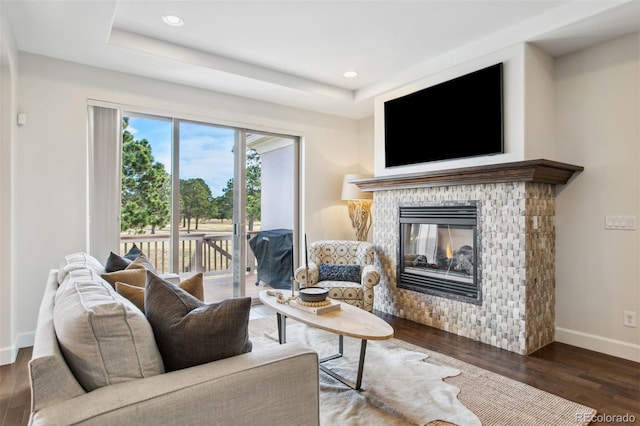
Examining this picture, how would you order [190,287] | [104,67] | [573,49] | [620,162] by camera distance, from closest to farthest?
[190,287] → [620,162] → [573,49] → [104,67]

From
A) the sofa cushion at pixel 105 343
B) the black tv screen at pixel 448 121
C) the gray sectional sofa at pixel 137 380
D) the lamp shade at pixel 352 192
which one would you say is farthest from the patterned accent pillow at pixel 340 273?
the sofa cushion at pixel 105 343

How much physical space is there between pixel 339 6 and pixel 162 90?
6.95 feet

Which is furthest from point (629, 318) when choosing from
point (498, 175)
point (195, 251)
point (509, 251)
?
point (195, 251)

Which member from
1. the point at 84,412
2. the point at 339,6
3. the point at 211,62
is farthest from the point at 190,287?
the point at 211,62

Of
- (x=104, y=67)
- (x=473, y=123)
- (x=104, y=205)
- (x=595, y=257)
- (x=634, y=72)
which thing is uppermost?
(x=104, y=67)

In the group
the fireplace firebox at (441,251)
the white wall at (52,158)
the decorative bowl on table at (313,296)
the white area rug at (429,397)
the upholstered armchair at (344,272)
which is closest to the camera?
the white area rug at (429,397)

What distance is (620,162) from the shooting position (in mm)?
2982

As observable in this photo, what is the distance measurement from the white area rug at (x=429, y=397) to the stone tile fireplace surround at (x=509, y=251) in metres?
0.63

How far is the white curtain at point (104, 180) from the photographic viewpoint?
3512 millimetres

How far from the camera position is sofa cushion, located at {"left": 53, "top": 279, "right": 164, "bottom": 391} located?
1069 millimetres

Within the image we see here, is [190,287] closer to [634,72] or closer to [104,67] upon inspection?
[104,67]

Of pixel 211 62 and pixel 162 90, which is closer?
pixel 211 62

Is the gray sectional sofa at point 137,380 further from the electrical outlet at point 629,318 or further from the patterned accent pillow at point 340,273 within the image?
the electrical outlet at point 629,318

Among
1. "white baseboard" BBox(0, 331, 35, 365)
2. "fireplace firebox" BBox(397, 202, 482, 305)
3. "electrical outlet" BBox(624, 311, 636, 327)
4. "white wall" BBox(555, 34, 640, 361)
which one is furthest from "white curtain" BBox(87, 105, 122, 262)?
"electrical outlet" BBox(624, 311, 636, 327)
